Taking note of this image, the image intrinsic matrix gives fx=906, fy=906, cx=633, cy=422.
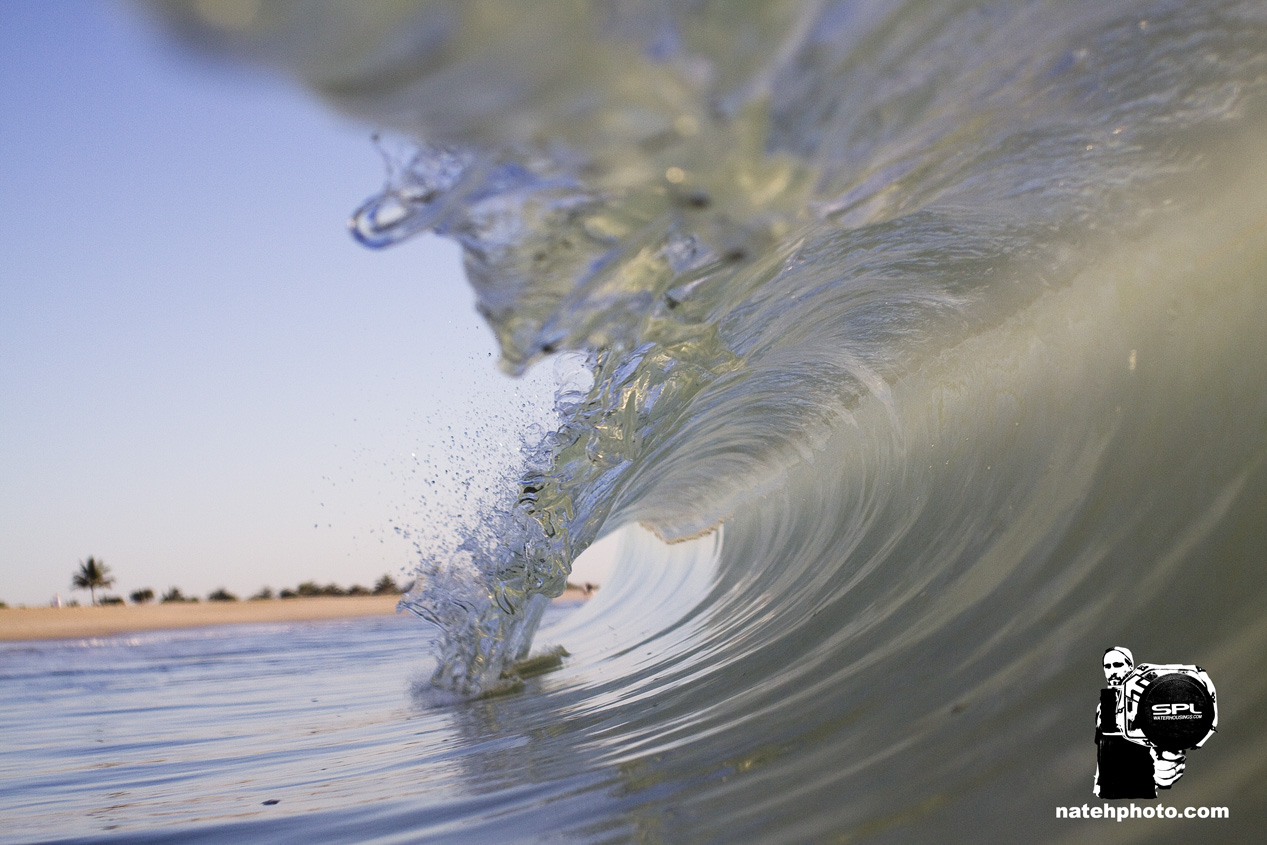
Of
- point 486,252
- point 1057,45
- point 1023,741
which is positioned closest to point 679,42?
point 486,252

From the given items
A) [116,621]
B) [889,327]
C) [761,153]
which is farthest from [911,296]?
[116,621]

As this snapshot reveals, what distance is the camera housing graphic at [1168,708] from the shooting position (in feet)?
4.47

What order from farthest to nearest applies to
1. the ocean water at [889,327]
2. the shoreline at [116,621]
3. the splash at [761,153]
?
the shoreline at [116,621]
the ocean water at [889,327]
the splash at [761,153]

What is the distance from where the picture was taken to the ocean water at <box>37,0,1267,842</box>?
1202 millimetres

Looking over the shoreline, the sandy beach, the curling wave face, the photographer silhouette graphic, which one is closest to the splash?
the curling wave face

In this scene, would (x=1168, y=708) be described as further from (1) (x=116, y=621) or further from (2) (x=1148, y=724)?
(1) (x=116, y=621)

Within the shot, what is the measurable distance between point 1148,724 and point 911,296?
6.33 feet

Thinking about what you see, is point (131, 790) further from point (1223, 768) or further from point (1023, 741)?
point (1223, 768)

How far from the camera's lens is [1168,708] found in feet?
4.64

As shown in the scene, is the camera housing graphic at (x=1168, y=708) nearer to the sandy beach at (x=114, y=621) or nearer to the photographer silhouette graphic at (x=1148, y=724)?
the photographer silhouette graphic at (x=1148, y=724)

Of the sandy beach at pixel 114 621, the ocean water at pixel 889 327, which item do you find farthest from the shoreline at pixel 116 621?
the ocean water at pixel 889 327

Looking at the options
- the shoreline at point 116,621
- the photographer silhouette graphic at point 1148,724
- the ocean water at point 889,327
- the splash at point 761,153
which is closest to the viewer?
the splash at point 761,153

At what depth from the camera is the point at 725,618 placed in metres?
4.64

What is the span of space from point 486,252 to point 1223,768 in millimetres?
1359
